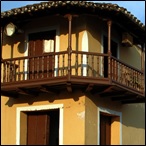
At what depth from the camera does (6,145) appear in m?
14.9

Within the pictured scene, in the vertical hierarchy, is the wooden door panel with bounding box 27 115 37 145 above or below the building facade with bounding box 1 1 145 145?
below

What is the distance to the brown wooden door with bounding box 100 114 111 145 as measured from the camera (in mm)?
15328

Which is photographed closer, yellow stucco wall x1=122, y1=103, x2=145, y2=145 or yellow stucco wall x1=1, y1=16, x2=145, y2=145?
yellow stucco wall x1=1, y1=16, x2=145, y2=145

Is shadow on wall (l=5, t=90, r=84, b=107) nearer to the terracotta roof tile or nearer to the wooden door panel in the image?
the wooden door panel

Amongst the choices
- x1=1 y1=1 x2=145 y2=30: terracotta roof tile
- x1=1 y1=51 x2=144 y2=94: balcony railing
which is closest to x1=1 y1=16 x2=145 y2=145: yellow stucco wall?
x1=1 y1=51 x2=144 y2=94: balcony railing

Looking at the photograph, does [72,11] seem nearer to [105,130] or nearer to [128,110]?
[105,130]

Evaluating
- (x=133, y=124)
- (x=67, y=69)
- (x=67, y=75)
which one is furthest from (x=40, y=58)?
(x=133, y=124)

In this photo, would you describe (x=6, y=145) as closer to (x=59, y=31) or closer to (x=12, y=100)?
(x=12, y=100)

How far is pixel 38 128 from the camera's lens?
49.2 ft

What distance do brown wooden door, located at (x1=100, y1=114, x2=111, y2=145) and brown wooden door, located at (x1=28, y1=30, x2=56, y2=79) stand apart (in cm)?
259

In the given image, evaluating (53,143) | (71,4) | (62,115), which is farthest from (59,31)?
(53,143)

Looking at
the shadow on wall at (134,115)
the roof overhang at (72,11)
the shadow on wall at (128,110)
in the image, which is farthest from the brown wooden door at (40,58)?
the shadow on wall at (134,115)

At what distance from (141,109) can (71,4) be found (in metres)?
6.70

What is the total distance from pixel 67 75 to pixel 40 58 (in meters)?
1.88
